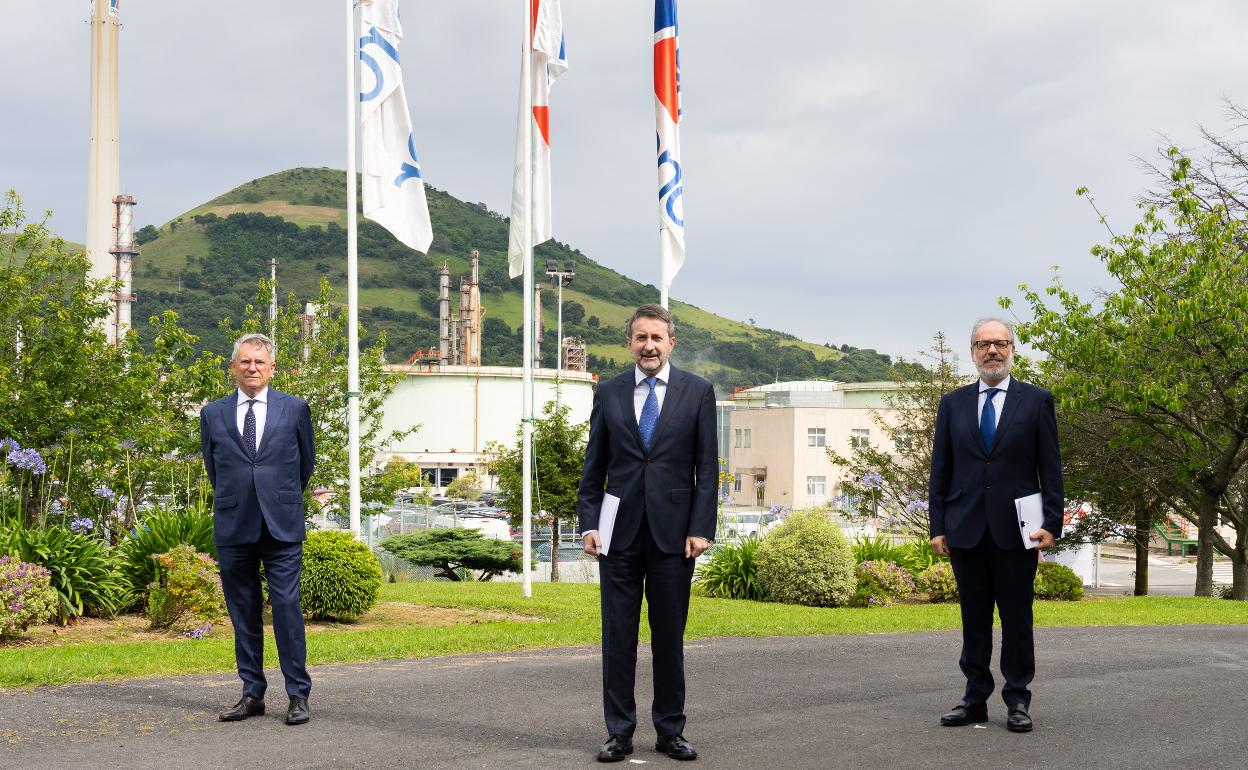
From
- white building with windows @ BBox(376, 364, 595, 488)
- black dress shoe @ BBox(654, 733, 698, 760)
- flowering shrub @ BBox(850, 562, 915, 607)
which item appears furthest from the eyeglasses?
white building with windows @ BBox(376, 364, 595, 488)

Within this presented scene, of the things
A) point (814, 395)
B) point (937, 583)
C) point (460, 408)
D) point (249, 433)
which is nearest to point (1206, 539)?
point (937, 583)

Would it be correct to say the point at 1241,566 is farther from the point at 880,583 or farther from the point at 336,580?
the point at 336,580

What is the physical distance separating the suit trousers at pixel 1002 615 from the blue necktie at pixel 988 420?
1.70 ft

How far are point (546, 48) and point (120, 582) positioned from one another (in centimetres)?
789

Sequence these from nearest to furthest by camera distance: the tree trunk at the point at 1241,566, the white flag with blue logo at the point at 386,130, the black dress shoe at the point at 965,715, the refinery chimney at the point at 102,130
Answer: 1. the black dress shoe at the point at 965,715
2. the white flag with blue logo at the point at 386,130
3. the tree trunk at the point at 1241,566
4. the refinery chimney at the point at 102,130

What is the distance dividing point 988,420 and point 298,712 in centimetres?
410

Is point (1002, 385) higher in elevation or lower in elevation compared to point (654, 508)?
higher

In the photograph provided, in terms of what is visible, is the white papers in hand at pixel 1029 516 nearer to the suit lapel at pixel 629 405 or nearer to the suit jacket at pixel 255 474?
the suit lapel at pixel 629 405

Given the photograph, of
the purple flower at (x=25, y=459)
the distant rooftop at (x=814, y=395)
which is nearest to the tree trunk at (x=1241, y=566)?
the purple flower at (x=25, y=459)

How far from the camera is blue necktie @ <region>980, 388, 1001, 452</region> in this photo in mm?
6695

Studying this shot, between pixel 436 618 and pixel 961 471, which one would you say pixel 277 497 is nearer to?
pixel 961 471

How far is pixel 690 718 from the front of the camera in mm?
6816

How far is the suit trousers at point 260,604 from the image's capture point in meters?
6.70

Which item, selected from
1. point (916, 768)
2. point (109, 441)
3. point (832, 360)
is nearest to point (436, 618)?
point (109, 441)
